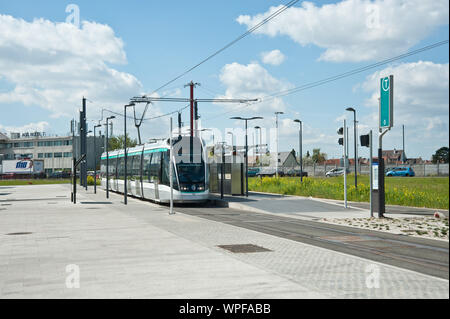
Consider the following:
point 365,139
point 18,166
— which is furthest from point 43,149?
point 365,139

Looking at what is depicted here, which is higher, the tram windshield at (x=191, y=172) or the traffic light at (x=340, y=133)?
the traffic light at (x=340, y=133)

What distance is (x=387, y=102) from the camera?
18.3m

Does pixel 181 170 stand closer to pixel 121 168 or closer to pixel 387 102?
pixel 387 102

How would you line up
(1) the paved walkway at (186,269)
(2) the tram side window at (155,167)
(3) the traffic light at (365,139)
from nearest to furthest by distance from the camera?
(1) the paved walkway at (186,269) → (3) the traffic light at (365,139) → (2) the tram side window at (155,167)

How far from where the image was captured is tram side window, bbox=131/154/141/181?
31.8 metres

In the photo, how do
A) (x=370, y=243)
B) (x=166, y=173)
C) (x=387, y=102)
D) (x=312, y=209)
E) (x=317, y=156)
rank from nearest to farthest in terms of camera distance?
(x=370, y=243), (x=387, y=102), (x=312, y=209), (x=166, y=173), (x=317, y=156)

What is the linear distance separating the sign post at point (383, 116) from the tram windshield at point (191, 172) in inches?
419

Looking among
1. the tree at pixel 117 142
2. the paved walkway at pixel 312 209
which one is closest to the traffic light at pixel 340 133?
the paved walkway at pixel 312 209

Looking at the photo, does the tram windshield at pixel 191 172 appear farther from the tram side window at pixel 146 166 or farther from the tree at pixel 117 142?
the tree at pixel 117 142

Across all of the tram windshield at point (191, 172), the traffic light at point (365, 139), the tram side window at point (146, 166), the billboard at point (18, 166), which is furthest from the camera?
the billboard at point (18, 166)

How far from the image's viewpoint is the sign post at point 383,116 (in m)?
18.1

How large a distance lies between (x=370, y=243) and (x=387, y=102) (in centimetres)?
764
